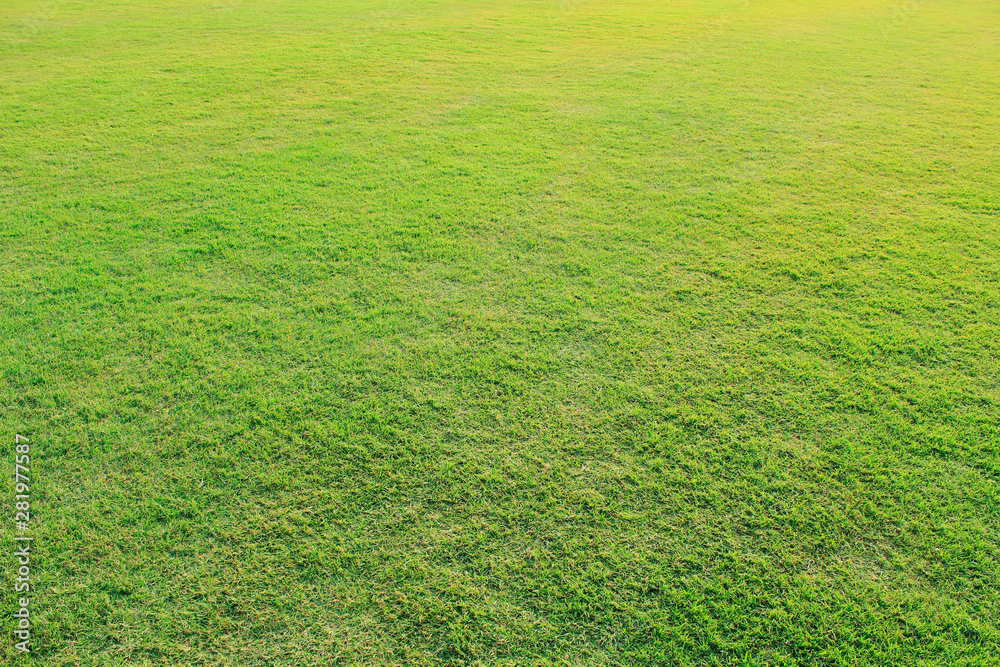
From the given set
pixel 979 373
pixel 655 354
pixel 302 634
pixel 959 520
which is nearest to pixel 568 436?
pixel 655 354

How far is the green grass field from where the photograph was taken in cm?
219

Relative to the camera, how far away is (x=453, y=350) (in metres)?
3.33

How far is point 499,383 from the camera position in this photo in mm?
3125

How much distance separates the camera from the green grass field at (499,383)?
2188 millimetres

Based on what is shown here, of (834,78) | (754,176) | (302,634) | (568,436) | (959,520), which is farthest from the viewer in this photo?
(834,78)

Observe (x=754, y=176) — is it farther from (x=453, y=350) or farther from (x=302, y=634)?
(x=302, y=634)

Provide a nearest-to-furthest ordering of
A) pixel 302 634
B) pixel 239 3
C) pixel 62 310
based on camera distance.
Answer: pixel 302 634 < pixel 62 310 < pixel 239 3

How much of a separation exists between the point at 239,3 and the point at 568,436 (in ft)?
40.1

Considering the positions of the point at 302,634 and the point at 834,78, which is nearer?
the point at 302,634

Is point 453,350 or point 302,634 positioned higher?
point 453,350

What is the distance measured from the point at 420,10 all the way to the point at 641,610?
1195cm

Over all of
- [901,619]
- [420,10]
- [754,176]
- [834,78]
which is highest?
[420,10]

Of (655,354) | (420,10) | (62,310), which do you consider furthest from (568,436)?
(420,10)

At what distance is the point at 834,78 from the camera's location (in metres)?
7.94
